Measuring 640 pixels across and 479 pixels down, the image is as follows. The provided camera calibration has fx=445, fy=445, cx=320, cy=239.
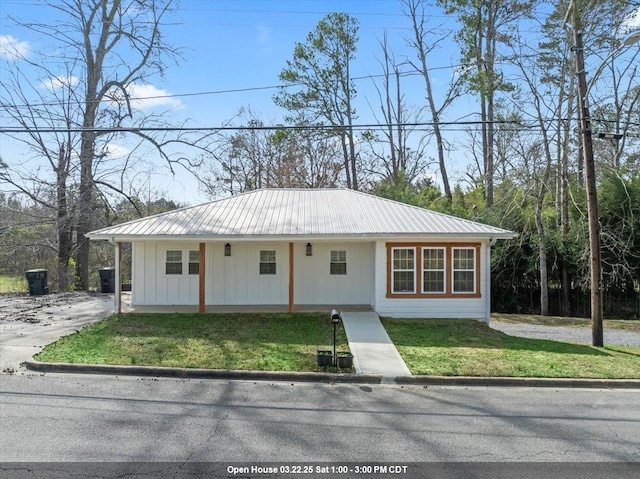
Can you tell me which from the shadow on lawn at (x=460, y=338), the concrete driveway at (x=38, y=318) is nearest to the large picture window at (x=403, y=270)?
the shadow on lawn at (x=460, y=338)

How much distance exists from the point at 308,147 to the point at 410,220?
18.2 m

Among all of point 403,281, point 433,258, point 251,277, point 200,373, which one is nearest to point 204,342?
point 200,373

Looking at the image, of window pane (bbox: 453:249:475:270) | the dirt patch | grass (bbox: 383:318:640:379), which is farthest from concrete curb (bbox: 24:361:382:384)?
window pane (bbox: 453:249:475:270)

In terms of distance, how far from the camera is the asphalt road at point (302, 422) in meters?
4.65

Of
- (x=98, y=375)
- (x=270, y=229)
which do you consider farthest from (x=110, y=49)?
(x=98, y=375)

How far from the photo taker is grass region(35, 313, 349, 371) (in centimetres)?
817

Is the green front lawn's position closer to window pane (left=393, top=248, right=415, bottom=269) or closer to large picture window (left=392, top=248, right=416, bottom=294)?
large picture window (left=392, top=248, right=416, bottom=294)

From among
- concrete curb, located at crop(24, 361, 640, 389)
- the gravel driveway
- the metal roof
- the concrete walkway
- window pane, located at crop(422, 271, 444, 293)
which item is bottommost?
the gravel driveway

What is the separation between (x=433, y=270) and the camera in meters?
12.8

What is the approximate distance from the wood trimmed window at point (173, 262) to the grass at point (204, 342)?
2.13 metres

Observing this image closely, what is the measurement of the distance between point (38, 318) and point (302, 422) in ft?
34.3

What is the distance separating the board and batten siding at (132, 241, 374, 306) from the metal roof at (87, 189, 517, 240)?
0.93m

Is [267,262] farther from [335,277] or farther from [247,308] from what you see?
[335,277]

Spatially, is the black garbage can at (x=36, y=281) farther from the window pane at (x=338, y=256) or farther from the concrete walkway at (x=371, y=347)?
the concrete walkway at (x=371, y=347)
